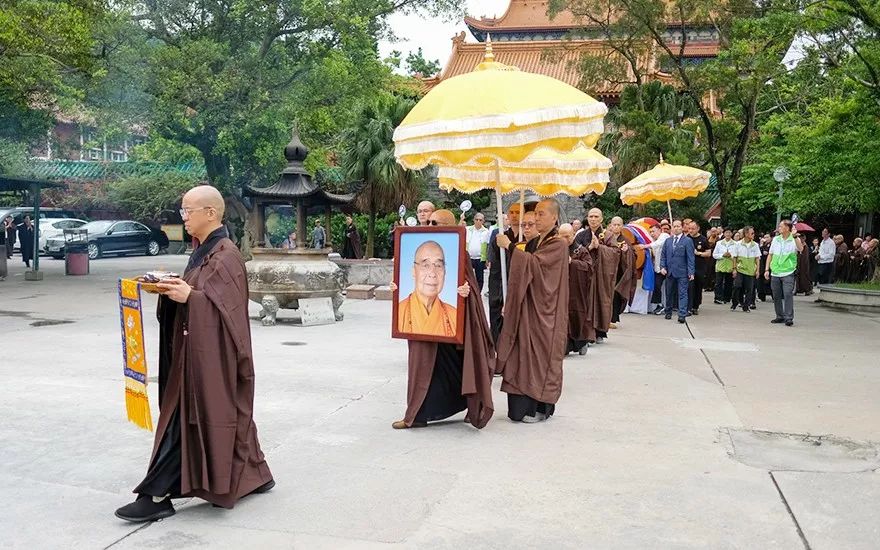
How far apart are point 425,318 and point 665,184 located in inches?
419

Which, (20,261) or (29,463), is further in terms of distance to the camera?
(20,261)

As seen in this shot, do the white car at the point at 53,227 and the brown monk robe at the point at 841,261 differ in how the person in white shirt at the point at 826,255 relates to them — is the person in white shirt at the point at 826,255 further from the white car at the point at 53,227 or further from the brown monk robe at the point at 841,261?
the white car at the point at 53,227

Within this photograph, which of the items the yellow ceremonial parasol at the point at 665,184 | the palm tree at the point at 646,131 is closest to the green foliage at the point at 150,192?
the palm tree at the point at 646,131

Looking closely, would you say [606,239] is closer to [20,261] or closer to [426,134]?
[426,134]

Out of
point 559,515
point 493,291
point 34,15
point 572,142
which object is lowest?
point 559,515

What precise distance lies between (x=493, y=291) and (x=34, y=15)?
1102 centimetres

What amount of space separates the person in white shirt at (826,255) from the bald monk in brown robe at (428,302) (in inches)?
747

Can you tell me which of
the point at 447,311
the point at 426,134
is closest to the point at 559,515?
the point at 447,311

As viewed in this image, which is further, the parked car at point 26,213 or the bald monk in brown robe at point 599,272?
the parked car at point 26,213

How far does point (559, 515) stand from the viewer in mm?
4227

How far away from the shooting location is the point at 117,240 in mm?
30531

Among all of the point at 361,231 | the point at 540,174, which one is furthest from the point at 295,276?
the point at 361,231

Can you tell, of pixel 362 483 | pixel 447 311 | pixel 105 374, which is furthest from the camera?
pixel 105 374

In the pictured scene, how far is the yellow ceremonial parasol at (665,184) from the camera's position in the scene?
15352 millimetres
